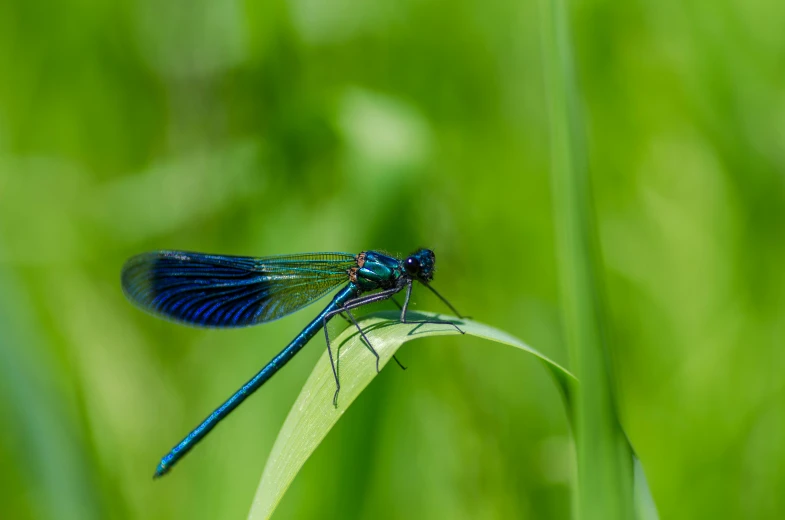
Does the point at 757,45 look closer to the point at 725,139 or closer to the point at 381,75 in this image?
the point at 725,139

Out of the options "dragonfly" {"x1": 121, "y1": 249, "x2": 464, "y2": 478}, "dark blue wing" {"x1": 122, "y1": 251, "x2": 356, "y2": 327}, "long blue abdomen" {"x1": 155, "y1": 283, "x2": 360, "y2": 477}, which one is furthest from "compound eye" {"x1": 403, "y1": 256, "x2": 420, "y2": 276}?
"long blue abdomen" {"x1": 155, "y1": 283, "x2": 360, "y2": 477}

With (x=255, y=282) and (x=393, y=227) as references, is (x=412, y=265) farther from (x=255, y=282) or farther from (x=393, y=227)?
(x=255, y=282)

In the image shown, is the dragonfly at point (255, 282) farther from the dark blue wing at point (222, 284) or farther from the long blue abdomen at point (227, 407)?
the long blue abdomen at point (227, 407)

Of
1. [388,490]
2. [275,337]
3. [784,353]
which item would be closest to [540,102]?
[784,353]

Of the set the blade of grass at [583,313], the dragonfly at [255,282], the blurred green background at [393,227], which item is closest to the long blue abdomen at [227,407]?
the blurred green background at [393,227]

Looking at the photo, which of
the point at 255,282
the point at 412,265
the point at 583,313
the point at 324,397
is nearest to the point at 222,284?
the point at 255,282

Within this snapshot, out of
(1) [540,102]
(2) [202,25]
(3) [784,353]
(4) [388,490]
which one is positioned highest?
(2) [202,25]
